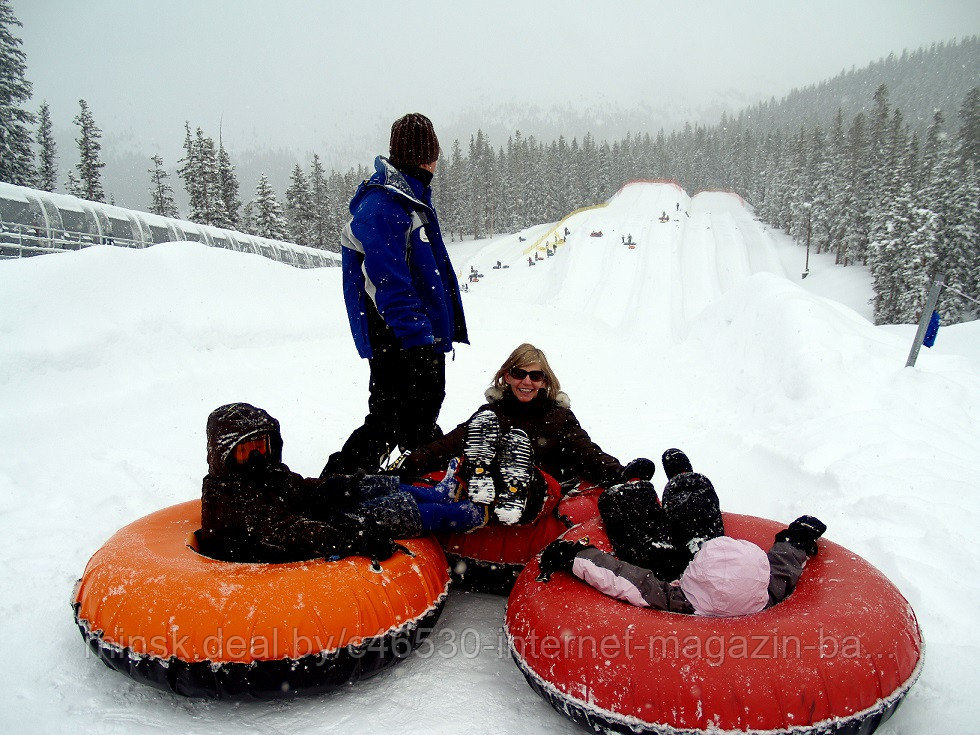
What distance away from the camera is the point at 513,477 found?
2.81m

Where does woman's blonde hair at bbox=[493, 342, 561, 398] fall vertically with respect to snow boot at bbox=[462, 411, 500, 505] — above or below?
above

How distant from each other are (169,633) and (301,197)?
47.2m

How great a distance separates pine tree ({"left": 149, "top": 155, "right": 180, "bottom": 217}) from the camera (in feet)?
125

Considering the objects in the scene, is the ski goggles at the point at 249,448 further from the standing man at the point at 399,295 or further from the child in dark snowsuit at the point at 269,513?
the standing man at the point at 399,295

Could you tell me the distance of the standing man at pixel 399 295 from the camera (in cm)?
286

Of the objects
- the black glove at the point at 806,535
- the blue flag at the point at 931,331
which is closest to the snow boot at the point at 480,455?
the black glove at the point at 806,535

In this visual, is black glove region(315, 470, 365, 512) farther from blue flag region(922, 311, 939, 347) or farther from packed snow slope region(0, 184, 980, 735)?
blue flag region(922, 311, 939, 347)

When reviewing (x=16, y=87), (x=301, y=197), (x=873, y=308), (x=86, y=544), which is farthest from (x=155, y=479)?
(x=301, y=197)

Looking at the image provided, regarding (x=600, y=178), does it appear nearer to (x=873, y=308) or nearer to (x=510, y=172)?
(x=510, y=172)

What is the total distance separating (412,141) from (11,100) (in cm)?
2983

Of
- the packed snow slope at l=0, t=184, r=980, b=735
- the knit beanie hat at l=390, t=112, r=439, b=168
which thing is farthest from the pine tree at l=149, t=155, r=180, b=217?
the knit beanie hat at l=390, t=112, r=439, b=168

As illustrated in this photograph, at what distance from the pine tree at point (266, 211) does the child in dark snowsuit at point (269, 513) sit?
126 ft

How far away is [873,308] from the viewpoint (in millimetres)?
34312

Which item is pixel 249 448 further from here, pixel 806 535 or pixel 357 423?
pixel 357 423
